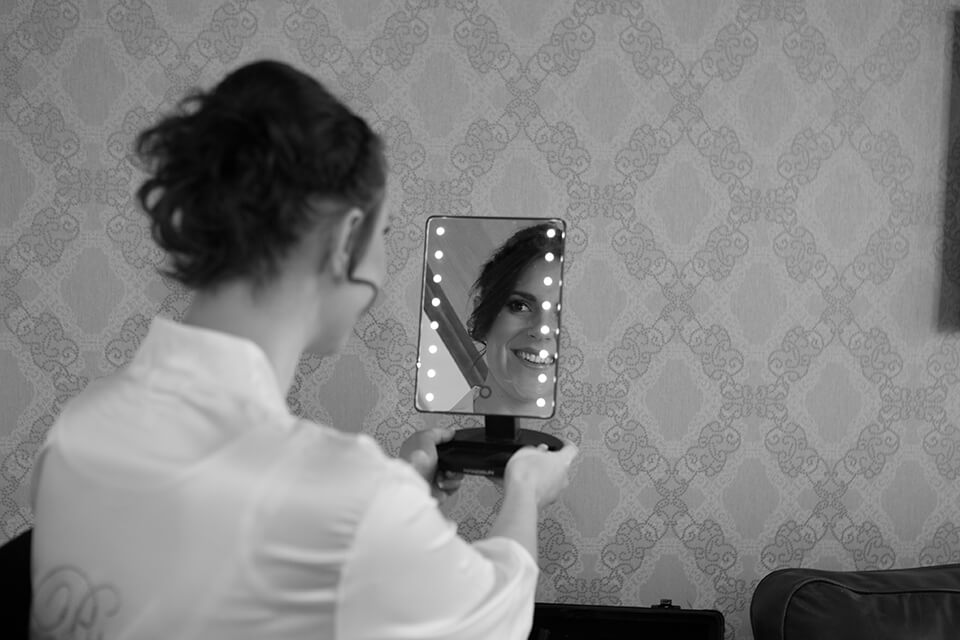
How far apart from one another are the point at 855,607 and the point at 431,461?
0.76 m

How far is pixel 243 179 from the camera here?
783 millimetres

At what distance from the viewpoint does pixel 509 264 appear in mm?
1412

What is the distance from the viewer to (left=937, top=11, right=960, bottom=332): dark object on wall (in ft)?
5.78

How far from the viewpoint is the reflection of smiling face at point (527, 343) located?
1.35m

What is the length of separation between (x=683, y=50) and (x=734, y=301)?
1.64ft

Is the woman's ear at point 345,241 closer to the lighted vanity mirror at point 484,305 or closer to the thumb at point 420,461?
the thumb at point 420,461

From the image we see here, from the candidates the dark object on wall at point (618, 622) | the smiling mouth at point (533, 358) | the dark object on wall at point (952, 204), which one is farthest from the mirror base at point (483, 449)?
the dark object on wall at point (952, 204)

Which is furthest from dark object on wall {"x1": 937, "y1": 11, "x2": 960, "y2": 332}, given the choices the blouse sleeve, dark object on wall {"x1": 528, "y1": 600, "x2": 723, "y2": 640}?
the blouse sleeve

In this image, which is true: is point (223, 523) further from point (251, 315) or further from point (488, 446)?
point (488, 446)

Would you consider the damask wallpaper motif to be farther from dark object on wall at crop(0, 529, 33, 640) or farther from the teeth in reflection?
dark object on wall at crop(0, 529, 33, 640)

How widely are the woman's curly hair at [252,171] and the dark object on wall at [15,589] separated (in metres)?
0.34

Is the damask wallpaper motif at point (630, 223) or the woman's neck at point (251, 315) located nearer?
the woman's neck at point (251, 315)

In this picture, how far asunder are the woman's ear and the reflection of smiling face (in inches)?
21.4

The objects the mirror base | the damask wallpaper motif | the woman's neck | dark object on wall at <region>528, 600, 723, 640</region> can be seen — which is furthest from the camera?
the damask wallpaper motif
